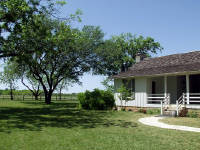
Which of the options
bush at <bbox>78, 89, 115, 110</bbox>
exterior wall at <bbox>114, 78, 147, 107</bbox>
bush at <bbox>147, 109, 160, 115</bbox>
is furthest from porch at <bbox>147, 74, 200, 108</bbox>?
bush at <bbox>78, 89, 115, 110</bbox>

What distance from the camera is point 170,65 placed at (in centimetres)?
2162

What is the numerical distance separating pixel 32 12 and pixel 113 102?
39.3ft

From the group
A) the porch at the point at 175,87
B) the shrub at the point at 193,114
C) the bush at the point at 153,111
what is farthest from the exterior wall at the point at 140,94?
the shrub at the point at 193,114

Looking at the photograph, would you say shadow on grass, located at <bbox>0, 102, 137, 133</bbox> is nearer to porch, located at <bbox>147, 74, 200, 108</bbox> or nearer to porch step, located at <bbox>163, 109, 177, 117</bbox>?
porch step, located at <bbox>163, 109, 177, 117</bbox>

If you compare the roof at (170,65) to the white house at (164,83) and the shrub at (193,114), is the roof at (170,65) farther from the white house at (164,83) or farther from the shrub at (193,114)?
the shrub at (193,114)

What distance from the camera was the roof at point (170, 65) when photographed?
18.2 metres

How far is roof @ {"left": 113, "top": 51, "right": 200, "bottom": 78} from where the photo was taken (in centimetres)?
1820

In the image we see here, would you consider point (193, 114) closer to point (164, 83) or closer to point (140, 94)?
point (164, 83)

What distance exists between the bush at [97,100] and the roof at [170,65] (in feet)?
8.43

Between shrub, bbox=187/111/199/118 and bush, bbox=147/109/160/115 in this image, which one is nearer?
shrub, bbox=187/111/199/118

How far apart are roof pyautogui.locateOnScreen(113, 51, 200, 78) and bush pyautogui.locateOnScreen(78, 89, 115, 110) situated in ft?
8.43

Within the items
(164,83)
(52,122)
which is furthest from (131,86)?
(52,122)

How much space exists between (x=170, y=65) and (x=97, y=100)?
817 cm

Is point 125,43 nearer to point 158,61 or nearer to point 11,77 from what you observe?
point 158,61
